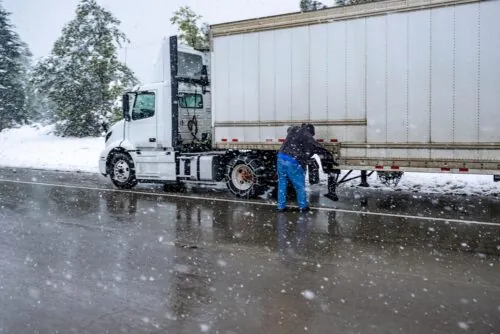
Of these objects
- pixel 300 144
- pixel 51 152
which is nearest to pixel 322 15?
pixel 300 144

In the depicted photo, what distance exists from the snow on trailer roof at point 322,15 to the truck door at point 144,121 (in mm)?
2510

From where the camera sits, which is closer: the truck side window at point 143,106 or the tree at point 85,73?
the truck side window at point 143,106

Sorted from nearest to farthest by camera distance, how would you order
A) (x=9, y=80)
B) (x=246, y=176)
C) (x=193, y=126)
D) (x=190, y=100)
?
(x=246, y=176) < (x=190, y=100) < (x=193, y=126) < (x=9, y=80)

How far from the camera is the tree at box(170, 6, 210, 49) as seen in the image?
19969mm

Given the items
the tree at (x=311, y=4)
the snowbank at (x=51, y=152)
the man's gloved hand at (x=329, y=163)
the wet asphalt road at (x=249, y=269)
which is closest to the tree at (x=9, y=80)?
the snowbank at (x=51, y=152)

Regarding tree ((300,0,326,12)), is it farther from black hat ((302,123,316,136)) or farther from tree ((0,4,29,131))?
tree ((0,4,29,131))

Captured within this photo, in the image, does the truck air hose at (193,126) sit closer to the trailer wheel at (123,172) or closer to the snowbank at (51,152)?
the trailer wheel at (123,172)

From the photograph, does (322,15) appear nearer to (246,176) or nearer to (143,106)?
(246,176)

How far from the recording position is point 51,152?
81.4 feet

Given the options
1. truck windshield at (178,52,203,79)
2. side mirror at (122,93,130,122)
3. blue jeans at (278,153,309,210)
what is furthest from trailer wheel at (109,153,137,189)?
blue jeans at (278,153,309,210)

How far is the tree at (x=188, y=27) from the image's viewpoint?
1997cm

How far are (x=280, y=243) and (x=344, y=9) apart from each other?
5.26 meters

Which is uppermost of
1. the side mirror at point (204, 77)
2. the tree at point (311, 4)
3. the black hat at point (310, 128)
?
the tree at point (311, 4)

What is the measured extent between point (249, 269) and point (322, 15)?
6233mm
